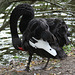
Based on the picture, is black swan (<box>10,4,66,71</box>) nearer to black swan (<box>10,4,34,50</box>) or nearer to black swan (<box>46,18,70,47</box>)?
black swan (<box>10,4,34,50</box>)

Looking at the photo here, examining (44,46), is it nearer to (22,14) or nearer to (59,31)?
(59,31)

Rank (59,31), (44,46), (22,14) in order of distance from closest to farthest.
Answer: (44,46) → (59,31) → (22,14)

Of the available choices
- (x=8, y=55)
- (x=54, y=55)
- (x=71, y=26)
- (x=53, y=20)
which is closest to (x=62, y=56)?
(x=54, y=55)

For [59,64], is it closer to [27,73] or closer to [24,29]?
[27,73]

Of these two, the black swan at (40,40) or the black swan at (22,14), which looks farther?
the black swan at (22,14)

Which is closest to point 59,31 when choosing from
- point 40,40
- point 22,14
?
point 40,40

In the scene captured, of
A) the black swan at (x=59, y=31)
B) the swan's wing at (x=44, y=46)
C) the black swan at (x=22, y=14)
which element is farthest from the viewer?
the black swan at (x=22, y=14)

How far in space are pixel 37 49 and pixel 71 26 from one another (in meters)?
5.65

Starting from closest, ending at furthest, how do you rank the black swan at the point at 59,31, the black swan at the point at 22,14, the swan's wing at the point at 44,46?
the swan's wing at the point at 44,46, the black swan at the point at 59,31, the black swan at the point at 22,14

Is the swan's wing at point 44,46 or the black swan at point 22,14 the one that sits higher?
the black swan at point 22,14

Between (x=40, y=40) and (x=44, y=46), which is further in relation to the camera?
(x=40, y=40)

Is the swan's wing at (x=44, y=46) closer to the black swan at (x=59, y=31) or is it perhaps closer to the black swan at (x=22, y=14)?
the black swan at (x=59, y=31)

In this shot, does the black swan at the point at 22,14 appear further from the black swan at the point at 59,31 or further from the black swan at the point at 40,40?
the black swan at the point at 59,31

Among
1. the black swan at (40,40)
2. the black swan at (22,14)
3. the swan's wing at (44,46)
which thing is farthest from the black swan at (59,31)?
the black swan at (22,14)
